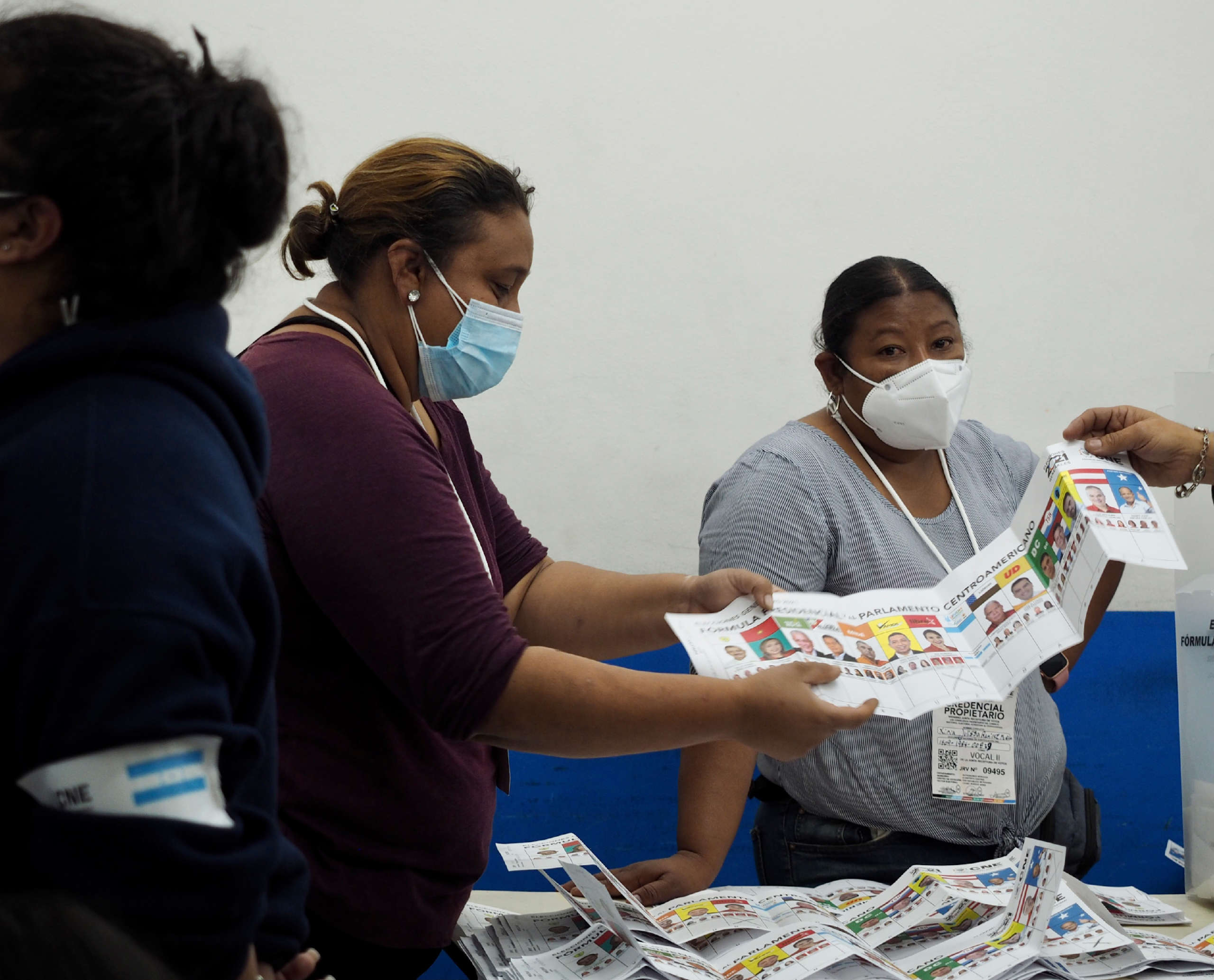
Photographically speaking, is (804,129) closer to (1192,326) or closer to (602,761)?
(1192,326)

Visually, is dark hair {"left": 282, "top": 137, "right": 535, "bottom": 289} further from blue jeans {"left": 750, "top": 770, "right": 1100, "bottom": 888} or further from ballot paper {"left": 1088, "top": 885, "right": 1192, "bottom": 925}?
ballot paper {"left": 1088, "top": 885, "right": 1192, "bottom": 925}

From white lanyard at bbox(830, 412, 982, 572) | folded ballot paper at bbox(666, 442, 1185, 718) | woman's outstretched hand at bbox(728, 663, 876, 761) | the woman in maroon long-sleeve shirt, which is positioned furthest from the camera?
white lanyard at bbox(830, 412, 982, 572)

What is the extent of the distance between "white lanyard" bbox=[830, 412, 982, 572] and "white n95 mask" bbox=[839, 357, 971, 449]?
0.04m

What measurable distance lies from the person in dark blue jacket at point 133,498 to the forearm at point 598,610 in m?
0.83

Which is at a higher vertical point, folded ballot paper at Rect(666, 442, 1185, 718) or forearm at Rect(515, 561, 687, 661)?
folded ballot paper at Rect(666, 442, 1185, 718)

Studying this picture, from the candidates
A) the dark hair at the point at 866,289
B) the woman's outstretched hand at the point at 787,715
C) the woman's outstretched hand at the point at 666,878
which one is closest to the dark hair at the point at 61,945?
the woman's outstretched hand at the point at 787,715

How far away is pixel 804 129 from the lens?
254 centimetres

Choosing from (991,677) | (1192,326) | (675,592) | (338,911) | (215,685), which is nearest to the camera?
(215,685)

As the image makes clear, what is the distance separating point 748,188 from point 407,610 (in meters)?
1.84

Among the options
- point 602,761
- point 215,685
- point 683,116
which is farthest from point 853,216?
point 215,685

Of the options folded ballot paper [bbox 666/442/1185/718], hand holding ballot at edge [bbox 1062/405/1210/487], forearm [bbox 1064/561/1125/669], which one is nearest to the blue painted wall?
forearm [bbox 1064/561/1125/669]

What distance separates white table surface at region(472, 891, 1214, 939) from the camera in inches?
62.8

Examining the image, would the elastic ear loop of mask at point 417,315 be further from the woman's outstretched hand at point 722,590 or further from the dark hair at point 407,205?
the woman's outstretched hand at point 722,590

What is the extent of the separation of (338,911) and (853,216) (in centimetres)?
202
